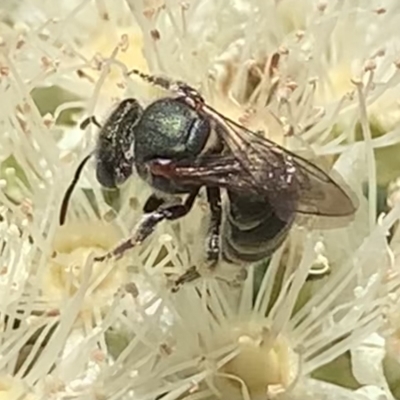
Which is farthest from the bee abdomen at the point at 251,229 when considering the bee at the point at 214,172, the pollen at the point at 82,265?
the pollen at the point at 82,265

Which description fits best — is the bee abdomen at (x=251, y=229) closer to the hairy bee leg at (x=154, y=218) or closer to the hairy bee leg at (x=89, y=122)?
the hairy bee leg at (x=154, y=218)

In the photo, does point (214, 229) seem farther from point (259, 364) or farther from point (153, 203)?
point (259, 364)

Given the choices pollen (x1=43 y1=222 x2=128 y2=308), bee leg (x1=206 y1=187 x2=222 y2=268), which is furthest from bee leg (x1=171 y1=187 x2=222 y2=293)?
pollen (x1=43 y1=222 x2=128 y2=308)

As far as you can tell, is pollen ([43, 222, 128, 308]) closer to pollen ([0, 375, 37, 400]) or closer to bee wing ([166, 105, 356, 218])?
pollen ([0, 375, 37, 400])

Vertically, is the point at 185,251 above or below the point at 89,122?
below

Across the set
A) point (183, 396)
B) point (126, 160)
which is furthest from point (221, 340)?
point (126, 160)

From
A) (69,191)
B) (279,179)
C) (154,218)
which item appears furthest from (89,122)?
(279,179)
